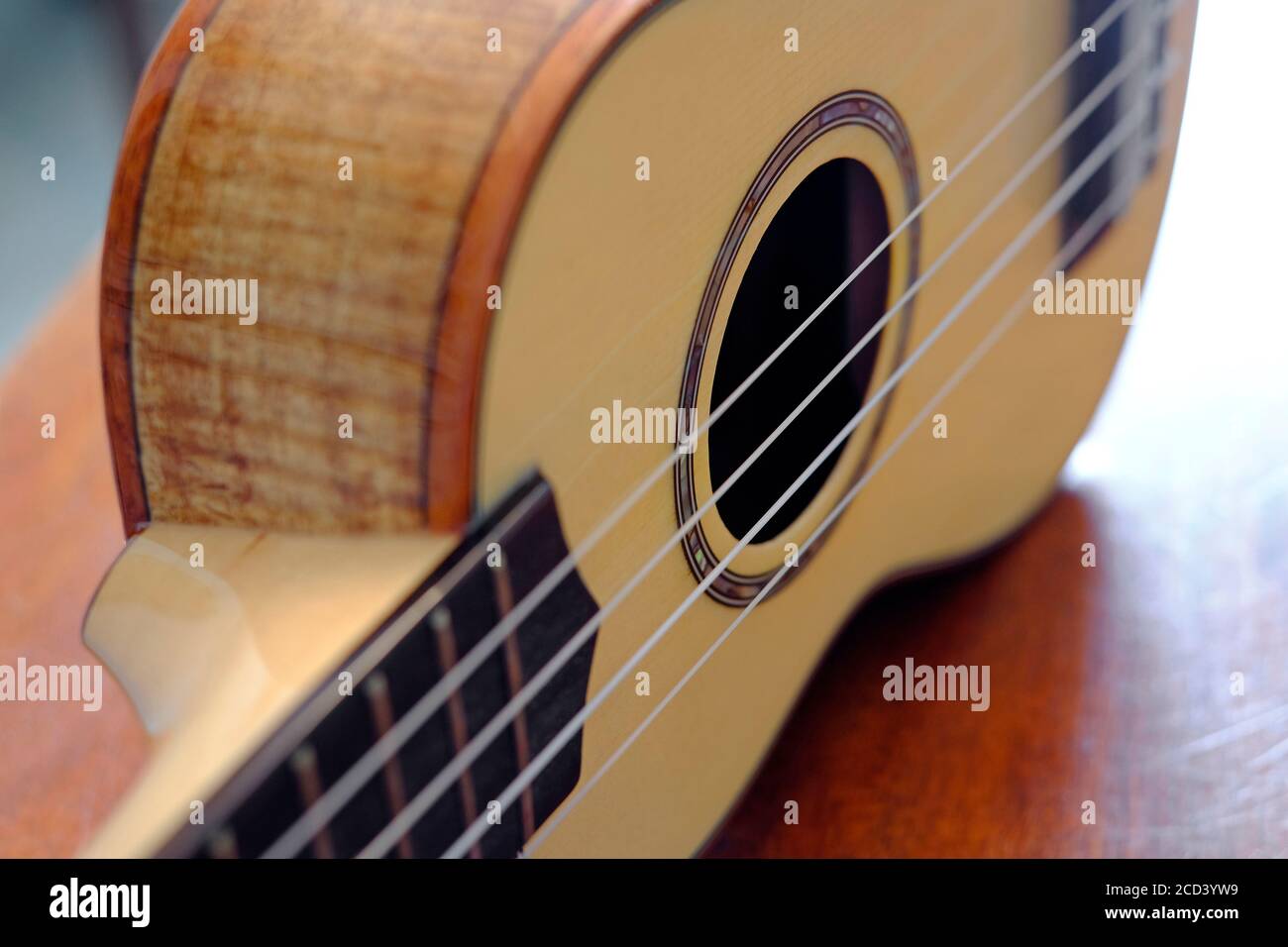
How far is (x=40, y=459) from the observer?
66 centimetres

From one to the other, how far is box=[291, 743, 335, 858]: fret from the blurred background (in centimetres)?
103

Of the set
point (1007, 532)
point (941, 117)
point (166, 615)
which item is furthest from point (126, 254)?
point (1007, 532)

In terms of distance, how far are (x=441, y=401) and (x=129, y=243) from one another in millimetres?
105

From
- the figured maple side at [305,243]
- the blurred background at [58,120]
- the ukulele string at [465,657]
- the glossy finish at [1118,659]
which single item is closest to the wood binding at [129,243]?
the figured maple side at [305,243]

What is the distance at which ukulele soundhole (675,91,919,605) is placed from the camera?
458 mm

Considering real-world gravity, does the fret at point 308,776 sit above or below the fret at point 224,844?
above

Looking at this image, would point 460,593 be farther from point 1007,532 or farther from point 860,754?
point 1007,532

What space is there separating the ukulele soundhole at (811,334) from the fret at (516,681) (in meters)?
0.10

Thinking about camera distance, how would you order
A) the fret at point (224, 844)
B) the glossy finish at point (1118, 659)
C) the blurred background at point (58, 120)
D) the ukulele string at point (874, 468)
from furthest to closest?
the blurred background at point (58, 120), the glossy finish at point (1118, 659), the ukulele string at point (874, 468), the fret at point (224, 844)

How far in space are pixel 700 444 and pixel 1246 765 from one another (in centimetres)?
27

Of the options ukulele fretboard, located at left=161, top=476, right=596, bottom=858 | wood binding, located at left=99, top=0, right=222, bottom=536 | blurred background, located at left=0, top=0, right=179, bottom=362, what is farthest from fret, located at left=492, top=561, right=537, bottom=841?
blurred background, located at left=0, top=0, right=179, bottom=362

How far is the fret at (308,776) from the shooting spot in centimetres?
29

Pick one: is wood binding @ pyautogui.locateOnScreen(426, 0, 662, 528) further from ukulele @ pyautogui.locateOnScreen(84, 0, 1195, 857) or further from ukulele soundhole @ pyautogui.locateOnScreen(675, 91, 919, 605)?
ukulele soundhole @ pyautogui.locateOnScreen(675, 91, 919, 605)

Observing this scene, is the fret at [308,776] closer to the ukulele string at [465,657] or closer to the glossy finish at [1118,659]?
the ukulele string at [465,657]
